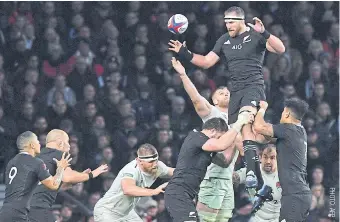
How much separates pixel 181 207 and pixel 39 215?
6.81ft

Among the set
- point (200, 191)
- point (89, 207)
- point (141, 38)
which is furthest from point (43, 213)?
point (141, 38)

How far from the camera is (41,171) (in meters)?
16.1

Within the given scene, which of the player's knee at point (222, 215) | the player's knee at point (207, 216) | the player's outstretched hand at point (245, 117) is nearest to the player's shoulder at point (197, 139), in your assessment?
the player's outstretched hand at point (245, 117)

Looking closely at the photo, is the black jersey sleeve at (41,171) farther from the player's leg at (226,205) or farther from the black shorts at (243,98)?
the black shorts at (243,98)

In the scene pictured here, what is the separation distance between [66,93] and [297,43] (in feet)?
16.6

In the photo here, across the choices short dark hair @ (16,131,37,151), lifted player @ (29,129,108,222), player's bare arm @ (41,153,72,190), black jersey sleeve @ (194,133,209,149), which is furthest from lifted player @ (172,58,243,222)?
short dark hair @ (16,131,37,151)

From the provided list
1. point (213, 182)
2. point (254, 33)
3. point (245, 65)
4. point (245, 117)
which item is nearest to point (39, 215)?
point (213, 182)

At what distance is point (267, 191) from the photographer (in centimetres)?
1702

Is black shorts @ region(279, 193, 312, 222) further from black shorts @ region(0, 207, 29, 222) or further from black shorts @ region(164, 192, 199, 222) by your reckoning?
black shorts @ region(0, 207, 29, 222)

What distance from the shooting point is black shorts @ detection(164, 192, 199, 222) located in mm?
15844

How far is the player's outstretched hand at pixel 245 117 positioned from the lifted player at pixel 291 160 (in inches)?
5.9

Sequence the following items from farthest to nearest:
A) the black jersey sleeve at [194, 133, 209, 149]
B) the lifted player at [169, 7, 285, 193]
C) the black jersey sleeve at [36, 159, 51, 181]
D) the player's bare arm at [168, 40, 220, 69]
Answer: the player's bare arm at [168, 40, 220, 69], the lifted player at [169, 7, 285, 193], the black jersey sleeve at [36, 159, 51, 181], the black jersey sleeve at [194, 133, 209, 149]

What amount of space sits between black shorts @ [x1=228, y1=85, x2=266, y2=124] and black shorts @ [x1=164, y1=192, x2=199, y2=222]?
167 cm

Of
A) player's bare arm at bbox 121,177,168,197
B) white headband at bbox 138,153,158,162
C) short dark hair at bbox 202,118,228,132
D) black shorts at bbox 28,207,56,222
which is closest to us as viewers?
short dark hair at bbox 202,118,228,132
